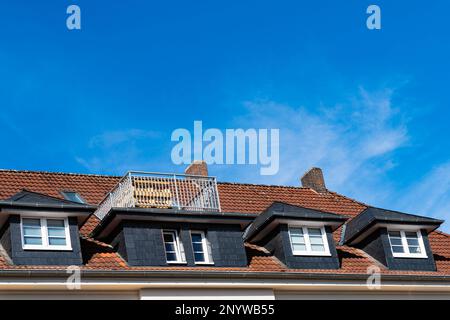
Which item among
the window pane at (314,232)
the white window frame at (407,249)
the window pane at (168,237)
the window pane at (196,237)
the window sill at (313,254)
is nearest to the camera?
the window pane at (168,237)

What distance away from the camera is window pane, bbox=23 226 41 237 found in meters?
18.2

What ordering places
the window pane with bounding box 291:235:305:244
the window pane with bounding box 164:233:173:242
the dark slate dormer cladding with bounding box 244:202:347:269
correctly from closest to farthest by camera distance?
the window pane with bounding box 164:233:173:242
the dark slate dormer cladding with bounding box 244:202:347:269
the window pane with bounding box 291:235:305:244

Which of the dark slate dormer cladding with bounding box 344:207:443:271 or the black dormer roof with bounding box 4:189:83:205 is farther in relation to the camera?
the dark slate dormer cladding with bounding box 344:207:443:271

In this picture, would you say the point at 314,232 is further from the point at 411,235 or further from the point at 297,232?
the point at 411,235

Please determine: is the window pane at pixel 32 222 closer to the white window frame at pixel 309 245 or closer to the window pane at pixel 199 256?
the window pane at pixel 199 256

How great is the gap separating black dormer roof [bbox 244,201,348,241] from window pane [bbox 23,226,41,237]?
6120 millimetres

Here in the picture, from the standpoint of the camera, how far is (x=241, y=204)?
25031mm

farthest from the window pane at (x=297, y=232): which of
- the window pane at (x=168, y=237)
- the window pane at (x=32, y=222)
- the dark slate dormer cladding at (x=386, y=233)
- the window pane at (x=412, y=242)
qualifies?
the window pane at (x=32, y=222)

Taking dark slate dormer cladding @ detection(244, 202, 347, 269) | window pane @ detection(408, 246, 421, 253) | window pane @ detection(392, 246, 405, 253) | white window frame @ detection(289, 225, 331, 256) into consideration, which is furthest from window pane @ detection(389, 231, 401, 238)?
white window frame @ detection(289, 225, 331, 256)

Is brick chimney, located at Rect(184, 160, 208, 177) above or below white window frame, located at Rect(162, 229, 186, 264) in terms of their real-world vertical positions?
above

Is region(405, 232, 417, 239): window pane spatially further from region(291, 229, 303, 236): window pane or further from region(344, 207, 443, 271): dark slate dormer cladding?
region(291, 229, 303, 236): window pane

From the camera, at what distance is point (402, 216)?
22.7 metres

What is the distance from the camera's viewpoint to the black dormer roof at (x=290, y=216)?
2112 centimetres

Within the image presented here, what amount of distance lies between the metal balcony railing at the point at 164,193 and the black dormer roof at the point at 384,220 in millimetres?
4505
